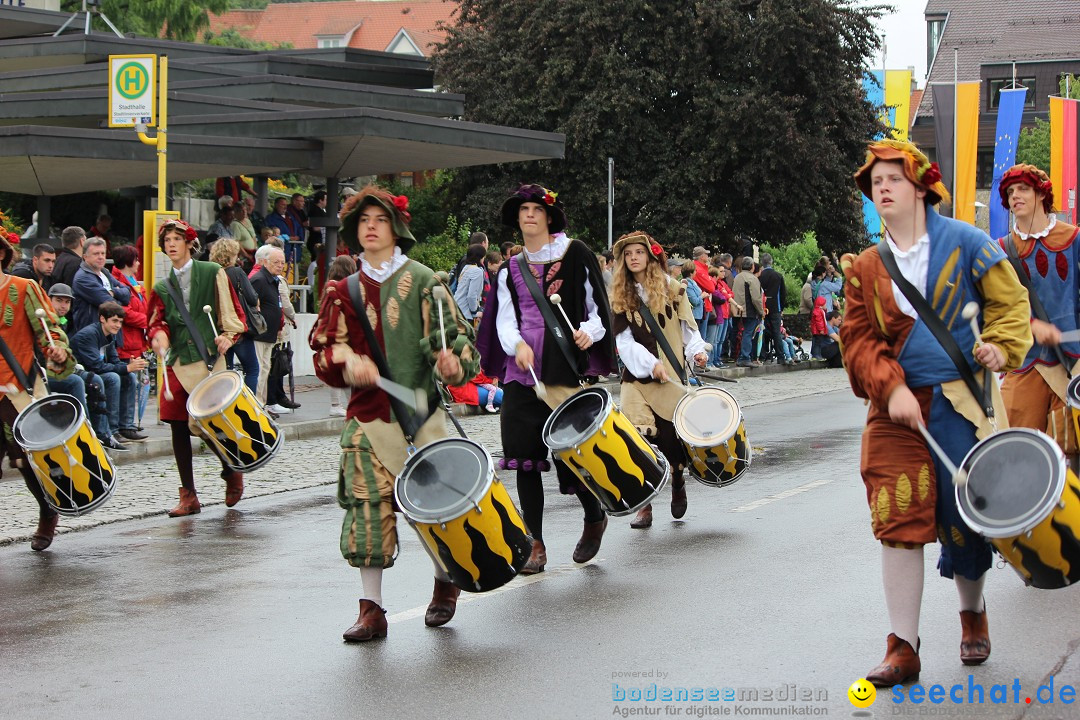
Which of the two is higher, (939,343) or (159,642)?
(939,343)

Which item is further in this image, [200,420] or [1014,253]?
[200,420]

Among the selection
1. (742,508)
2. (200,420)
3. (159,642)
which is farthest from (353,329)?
(742,508)

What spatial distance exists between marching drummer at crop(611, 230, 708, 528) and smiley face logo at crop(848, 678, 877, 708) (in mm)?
4118

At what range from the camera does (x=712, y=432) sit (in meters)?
9.57

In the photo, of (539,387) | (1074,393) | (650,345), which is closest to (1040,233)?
(1074,393)

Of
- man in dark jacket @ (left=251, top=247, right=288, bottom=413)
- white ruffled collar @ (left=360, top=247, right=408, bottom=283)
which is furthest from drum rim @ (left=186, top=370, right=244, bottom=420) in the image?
man in dark jacket @ (left=251, top=247, right=288, bottom=413)

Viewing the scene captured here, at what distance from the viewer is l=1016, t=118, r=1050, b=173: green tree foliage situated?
6425 cm

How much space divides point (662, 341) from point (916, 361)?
4.20m

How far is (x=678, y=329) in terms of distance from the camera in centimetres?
977

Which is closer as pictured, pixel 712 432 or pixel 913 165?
pixel 913 165

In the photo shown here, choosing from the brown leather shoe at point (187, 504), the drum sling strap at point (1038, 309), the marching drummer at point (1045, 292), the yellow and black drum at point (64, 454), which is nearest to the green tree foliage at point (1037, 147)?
the brown leather shoe at point (187, 504)

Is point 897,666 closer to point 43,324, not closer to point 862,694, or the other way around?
point 862,694

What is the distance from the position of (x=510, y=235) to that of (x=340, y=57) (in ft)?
32.5

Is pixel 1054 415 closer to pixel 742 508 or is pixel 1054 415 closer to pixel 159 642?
pixel 742 508
